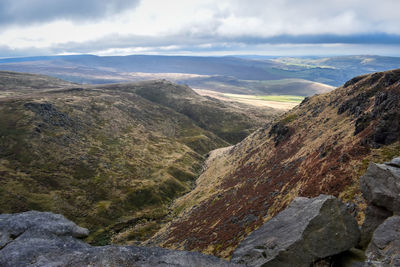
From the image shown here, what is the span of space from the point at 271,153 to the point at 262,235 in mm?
55730

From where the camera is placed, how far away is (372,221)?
19.7 meters

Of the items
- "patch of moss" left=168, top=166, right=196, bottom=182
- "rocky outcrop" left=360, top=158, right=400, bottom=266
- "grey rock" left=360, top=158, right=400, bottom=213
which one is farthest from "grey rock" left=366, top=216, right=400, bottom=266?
"patch of moss" left=168, top=166, right=196, bottom=182

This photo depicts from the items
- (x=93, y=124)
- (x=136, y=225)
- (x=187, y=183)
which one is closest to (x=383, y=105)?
(x=136, y=225)

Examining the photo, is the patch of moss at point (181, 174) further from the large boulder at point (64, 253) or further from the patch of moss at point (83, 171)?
the large boulder at point (64, 253)

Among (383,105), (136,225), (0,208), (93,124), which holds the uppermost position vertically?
(383,105)

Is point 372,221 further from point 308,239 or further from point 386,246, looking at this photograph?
point 308,239

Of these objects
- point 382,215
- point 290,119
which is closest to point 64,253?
point 382,215

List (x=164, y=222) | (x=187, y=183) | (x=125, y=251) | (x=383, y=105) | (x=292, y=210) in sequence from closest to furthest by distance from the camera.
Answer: (x=125, y=251) → (x=292, y=210) → (x=383, y=105) → (x=164, y=222) → (x=187, y=183)

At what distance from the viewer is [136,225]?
80375 millimetres

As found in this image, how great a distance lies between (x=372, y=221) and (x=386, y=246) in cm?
383

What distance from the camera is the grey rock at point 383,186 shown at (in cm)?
1900

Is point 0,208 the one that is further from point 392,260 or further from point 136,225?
point 392,260

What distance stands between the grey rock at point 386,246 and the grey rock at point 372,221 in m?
2.12

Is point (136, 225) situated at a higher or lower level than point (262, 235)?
lower
